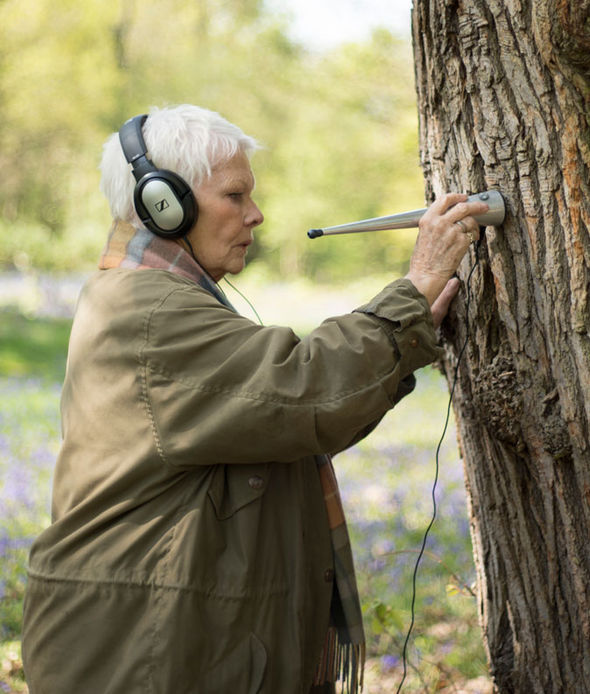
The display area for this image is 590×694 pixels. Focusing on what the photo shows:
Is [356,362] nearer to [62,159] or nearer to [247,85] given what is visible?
[62,159]

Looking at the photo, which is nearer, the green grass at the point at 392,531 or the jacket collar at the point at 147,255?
the jacket collar at the point at 147,255

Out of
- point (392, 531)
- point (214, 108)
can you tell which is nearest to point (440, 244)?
point (392, 531)

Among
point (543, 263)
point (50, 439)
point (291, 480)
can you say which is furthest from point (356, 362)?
point (50, 439)

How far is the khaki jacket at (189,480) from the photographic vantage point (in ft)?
6.17

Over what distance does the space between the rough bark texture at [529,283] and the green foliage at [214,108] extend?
1532cm

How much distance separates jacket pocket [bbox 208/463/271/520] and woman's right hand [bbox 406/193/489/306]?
0.60 metres

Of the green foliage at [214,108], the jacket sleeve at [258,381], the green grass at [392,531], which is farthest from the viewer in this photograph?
the green foliage at [214,108]

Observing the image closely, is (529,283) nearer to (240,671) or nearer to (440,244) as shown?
(440,244)

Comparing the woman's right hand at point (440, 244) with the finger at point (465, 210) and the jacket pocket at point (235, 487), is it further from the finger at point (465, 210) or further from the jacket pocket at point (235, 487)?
the jacket pocket at point (235, 487)

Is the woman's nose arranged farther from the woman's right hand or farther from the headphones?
the woman's right hand

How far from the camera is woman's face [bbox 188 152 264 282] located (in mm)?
2238

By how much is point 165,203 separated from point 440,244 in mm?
706

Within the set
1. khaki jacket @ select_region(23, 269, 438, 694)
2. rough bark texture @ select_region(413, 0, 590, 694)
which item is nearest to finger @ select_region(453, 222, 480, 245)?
rough bark texture @ select_region(413, 0, 590, 694)

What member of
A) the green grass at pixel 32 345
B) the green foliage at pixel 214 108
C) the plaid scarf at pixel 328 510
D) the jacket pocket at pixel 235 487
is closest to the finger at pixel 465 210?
the plaid scarf at pixel 328 510
